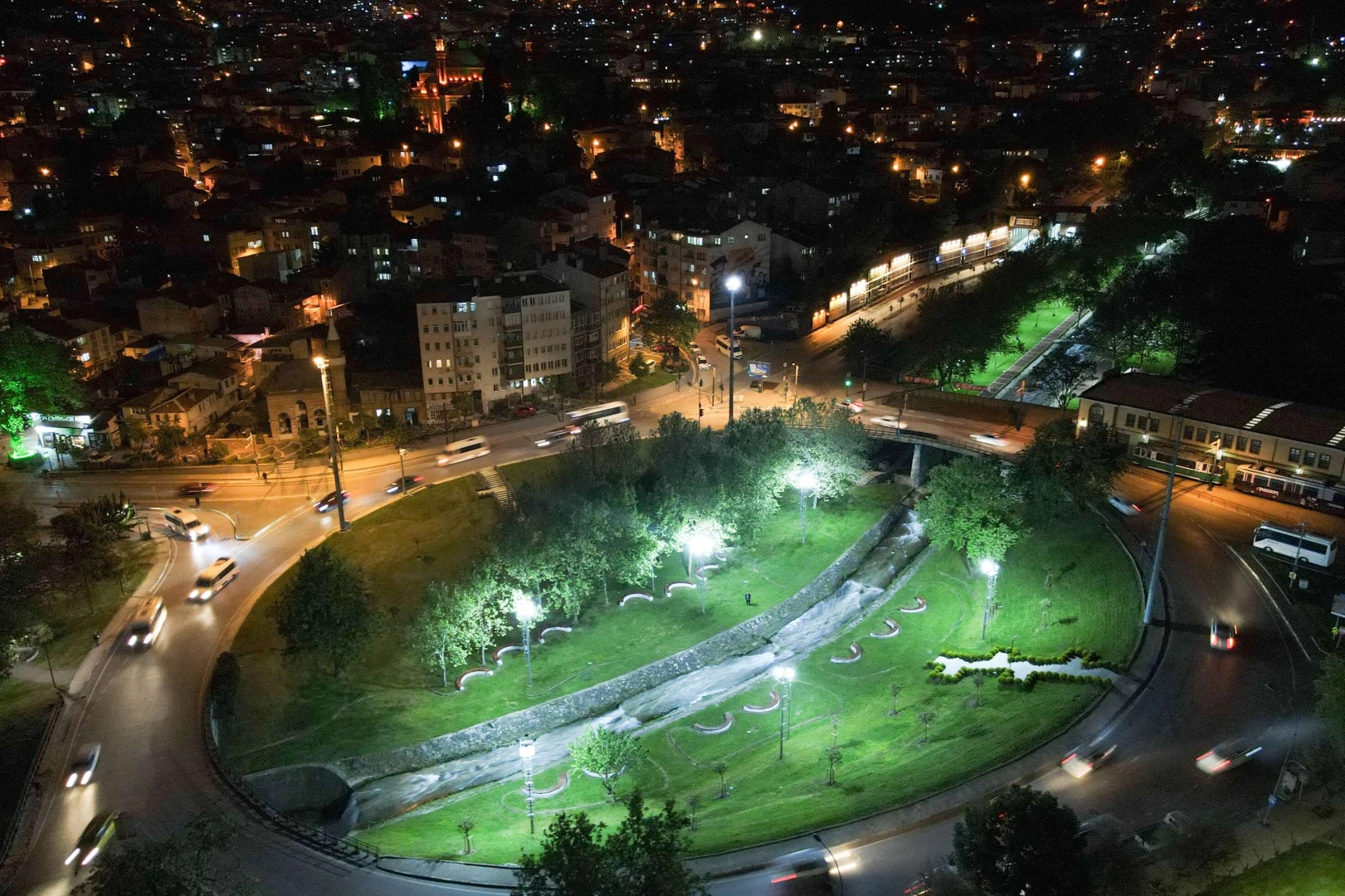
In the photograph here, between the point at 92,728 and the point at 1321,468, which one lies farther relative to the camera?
the point at 1321,468

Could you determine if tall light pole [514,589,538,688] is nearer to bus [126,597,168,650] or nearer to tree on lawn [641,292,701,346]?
bus [126,597,168,650]

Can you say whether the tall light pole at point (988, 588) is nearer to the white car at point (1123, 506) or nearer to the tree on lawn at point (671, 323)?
the white car at point (1123, 506)

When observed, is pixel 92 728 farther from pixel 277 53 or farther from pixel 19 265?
pixel 277 53

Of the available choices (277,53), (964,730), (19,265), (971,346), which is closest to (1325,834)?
(964,730)

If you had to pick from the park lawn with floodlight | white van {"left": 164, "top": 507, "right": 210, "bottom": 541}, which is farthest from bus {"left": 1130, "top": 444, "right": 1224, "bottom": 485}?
white van {"left": 164, "top": 507, "right": 210, "bottom": 541}

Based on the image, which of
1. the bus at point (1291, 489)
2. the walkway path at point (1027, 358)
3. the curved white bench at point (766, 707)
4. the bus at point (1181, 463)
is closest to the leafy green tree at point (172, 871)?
the curved white bench at point (766, 707)

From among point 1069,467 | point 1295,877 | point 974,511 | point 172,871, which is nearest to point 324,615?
→ point 172,871

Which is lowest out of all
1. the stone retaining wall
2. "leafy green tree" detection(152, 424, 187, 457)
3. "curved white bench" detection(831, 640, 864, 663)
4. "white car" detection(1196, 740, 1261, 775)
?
the stone retaining wall
